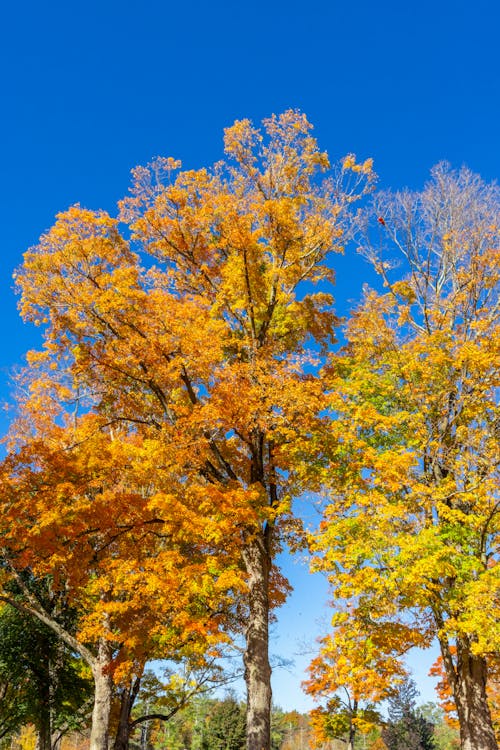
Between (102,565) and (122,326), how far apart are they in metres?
6.13

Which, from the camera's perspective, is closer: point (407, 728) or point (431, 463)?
point (431, 463)

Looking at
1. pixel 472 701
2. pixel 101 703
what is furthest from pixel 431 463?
pixel 101 703

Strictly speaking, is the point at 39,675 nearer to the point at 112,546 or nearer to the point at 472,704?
the point at 112,546

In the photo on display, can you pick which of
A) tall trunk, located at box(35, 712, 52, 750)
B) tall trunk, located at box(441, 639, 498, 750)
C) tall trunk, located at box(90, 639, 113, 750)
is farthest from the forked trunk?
tall trunk, located at box(35, 712, 52, 750)

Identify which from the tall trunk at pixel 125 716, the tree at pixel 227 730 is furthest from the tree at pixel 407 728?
the tall trunk at pixel 125 716

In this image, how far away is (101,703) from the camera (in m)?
13.5

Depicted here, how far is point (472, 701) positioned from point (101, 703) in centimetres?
941

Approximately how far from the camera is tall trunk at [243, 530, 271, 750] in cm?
954

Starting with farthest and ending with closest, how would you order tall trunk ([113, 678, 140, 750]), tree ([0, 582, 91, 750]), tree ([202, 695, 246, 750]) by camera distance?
tree ([202, 695, 246, 750]) < tree ([0, 582, 91, 750]) < tall trunk ([113, 678, 140, 750])

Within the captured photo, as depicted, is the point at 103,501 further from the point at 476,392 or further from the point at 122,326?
the point at 476,392

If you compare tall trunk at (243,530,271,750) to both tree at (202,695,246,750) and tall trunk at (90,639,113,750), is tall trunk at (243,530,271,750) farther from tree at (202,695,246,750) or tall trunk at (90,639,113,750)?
tree at (202,695,246,750)

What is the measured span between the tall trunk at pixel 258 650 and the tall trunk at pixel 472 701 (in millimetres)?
4211

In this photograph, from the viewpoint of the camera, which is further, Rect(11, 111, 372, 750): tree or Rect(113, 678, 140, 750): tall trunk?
Rect(113, 678, 140, 750): tall trunk

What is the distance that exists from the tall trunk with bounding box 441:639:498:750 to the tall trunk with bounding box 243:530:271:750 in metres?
4.21
